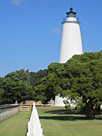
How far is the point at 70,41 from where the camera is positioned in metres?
46.0

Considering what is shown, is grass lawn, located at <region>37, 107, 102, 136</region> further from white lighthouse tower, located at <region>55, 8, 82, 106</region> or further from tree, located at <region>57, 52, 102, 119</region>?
white lighthouse tower, located at <region>55, 8, 82, 106</region>

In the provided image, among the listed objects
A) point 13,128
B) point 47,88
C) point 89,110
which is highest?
point 47,88

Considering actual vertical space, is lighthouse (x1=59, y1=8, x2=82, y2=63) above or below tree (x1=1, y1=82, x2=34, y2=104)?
above

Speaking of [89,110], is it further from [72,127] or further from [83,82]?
[72,127]

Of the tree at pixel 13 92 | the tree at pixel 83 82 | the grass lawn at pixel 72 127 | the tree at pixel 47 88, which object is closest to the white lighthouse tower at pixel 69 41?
the tree at pixel 13 92

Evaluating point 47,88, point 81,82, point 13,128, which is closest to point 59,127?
point 13,128

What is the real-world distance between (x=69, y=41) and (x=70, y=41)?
173 mm

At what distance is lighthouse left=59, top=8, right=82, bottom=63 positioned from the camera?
151 feet

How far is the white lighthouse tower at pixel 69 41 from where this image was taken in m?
45.9

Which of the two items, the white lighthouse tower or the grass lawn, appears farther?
the white lighthouse tower

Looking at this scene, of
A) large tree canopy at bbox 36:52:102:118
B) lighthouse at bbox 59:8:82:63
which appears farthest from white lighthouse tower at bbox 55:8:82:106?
large tree canopy at bbox 36:52:102:118

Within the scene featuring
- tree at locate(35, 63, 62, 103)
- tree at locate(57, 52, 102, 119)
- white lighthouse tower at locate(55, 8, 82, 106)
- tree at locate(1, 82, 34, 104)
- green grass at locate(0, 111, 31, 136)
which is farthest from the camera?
tree at locate(1, 82, 34, 104)

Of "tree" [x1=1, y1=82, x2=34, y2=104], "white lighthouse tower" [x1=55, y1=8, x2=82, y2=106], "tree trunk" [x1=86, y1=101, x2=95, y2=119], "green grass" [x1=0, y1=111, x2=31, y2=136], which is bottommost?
"green grass" [x1=0, y1=111, x2=31, y2=136]

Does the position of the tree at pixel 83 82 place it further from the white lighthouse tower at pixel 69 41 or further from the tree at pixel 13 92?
the tree at pixel 13 92
